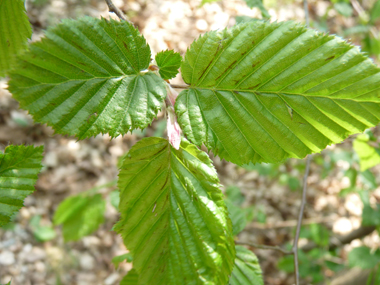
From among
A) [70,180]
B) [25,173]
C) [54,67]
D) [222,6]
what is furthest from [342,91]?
[222,6]

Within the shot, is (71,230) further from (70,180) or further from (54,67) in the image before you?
(54,67)

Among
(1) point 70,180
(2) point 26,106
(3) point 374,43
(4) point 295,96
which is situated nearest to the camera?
(2) point 26,106

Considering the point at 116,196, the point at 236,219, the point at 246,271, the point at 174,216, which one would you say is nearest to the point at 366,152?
the point at 236,219

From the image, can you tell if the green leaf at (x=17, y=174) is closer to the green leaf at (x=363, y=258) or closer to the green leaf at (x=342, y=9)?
the green leaf at (x=363, y=258)

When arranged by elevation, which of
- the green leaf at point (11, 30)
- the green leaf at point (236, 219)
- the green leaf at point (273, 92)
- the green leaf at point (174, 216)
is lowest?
the green leaf at point (236, 219)

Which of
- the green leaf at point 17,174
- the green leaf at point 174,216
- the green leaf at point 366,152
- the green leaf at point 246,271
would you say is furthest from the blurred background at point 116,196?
the green leaf at point 17,174

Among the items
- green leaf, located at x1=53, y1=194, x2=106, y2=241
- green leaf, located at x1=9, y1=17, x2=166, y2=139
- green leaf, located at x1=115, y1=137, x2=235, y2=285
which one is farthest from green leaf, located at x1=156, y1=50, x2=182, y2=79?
green leaf, located at x1=53, y1=194, x2=106, y2=241

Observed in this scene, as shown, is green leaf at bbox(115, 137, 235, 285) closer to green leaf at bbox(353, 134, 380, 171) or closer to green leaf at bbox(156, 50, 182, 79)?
green leaf at bbox(156, 50, 182, 79)
